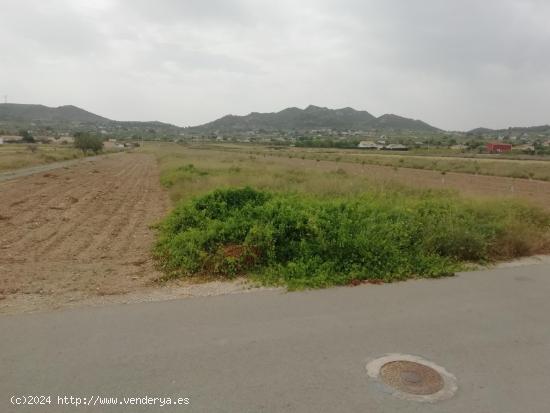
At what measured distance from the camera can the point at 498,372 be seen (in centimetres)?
355

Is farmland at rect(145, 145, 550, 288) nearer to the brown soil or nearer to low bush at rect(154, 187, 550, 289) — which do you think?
low bush at rect(154, 187, 550, 289)

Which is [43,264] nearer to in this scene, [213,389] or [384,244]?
[213,389]

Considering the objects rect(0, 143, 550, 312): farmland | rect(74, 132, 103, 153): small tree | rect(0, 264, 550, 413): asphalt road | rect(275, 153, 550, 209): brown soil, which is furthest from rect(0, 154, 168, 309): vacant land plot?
rect(74, 132, 103, 153): small tree

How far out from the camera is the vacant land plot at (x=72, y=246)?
5627mm

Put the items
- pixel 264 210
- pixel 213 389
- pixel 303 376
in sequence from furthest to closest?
pixel 264 210 < pixel 303 376 < pixel 213 389

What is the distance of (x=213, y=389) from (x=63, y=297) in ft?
10.2

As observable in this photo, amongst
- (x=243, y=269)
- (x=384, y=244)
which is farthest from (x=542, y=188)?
(x=243, y=269)

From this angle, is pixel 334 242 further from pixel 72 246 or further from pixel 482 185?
pixel 482 185

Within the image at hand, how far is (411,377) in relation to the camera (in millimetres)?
3443

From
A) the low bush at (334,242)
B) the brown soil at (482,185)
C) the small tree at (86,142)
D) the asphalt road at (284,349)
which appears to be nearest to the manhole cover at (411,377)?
the asphalt road at (284,349)

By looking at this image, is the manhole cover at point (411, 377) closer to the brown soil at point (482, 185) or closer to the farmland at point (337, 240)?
the farmland at point (337, 240)

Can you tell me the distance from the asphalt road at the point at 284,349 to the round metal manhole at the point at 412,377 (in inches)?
3.2

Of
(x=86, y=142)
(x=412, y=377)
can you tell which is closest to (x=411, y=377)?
(x=412, y=377)

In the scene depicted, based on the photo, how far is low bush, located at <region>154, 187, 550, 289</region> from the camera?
625cm
